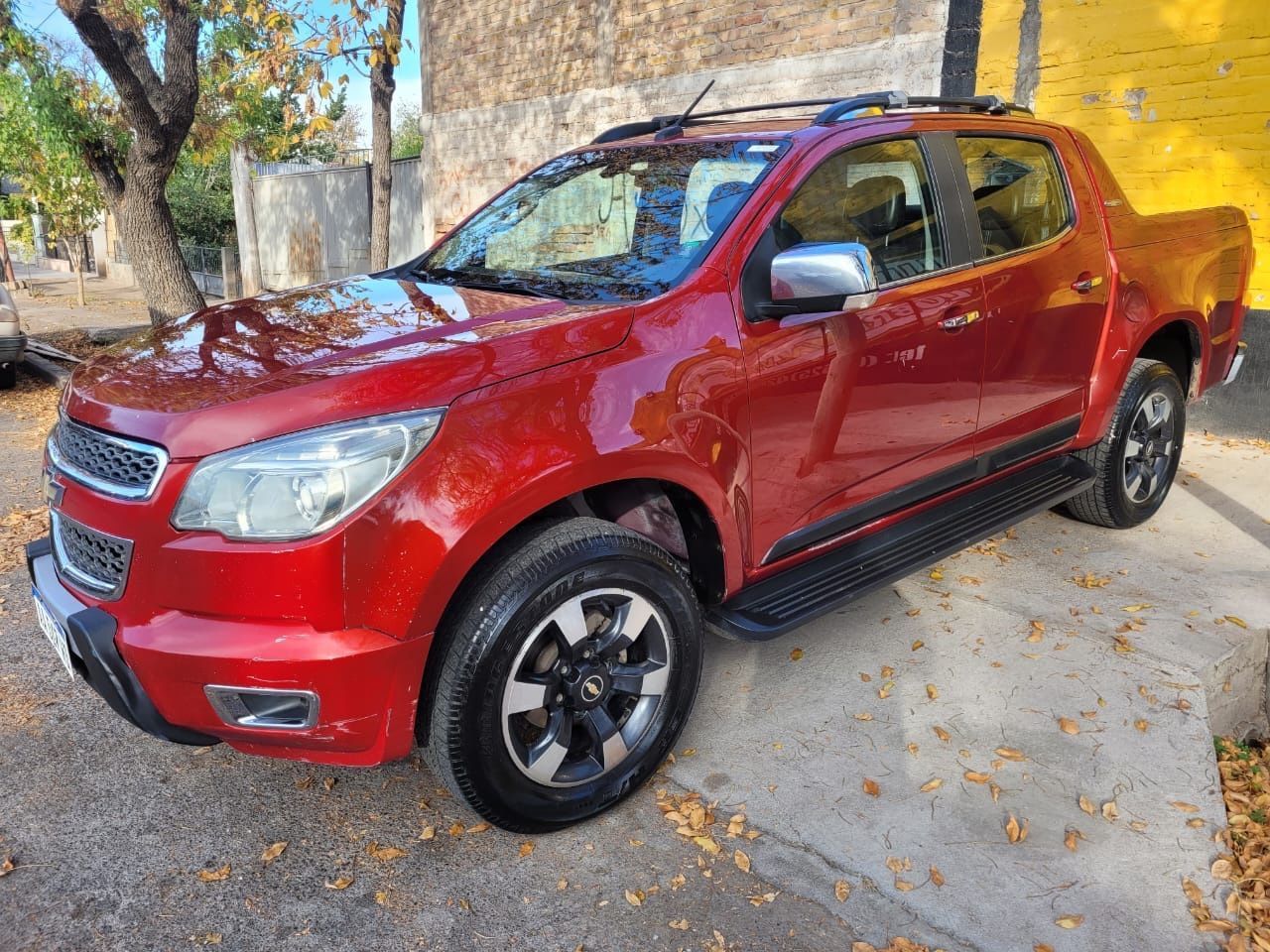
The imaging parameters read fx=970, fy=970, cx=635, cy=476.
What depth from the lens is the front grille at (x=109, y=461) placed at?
7.44 ft

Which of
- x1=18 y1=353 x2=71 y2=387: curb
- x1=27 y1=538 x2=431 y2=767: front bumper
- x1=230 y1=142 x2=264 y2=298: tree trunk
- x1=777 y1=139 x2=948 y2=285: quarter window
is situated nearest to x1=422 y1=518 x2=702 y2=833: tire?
x1=27 y1=538 x2=431 y2=767: front bumper

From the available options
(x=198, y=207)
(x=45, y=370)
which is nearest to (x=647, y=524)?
(x=45, y=370)

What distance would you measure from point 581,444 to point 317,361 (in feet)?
2.26

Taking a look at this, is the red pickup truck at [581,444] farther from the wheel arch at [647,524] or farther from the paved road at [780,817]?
the paved road at [780,817]

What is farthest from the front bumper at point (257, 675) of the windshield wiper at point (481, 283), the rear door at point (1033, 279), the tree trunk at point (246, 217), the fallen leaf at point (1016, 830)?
the tree trunk at point (246, 217)

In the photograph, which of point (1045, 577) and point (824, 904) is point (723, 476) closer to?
point (824, 904)

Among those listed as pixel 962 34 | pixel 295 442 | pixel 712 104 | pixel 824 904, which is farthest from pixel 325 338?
pixel 712 104

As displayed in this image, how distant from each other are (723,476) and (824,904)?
1.15 metres

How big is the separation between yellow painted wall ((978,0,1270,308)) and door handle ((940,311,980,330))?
4.03 metres

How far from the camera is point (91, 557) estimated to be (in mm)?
2443

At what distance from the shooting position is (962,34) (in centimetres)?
716

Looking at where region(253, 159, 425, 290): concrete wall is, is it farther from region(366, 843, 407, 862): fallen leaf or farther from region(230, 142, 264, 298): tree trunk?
region(366, 843, 407, 862): fallen leaf

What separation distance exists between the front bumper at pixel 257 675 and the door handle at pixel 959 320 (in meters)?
2.13

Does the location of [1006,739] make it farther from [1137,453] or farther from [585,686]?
[1137,453]
